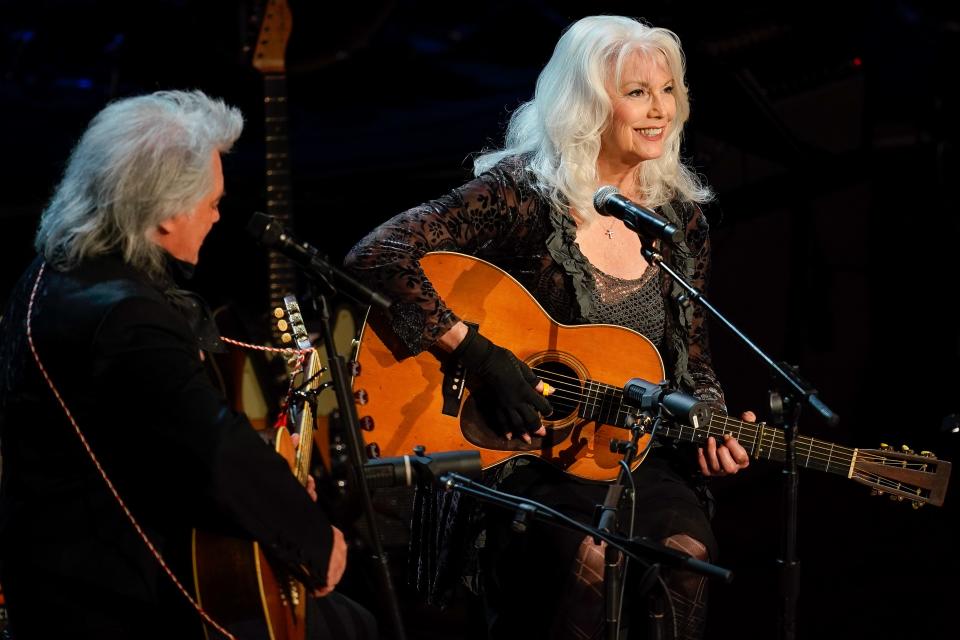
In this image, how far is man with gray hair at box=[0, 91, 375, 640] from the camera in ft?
7.41

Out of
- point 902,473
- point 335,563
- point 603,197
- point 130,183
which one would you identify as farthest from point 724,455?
point 130,183

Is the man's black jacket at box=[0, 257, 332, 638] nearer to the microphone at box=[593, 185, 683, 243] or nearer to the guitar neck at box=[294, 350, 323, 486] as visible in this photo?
the guitar neck at box=[294, 350, 323, 486]

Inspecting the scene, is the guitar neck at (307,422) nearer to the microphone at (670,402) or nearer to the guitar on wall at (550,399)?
the guitar on wall at (550,399)

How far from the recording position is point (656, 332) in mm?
3463

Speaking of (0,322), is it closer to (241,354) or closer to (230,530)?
(230,530)

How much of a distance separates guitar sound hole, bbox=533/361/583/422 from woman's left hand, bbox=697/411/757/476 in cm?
40

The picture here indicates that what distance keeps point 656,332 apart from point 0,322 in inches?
74.1

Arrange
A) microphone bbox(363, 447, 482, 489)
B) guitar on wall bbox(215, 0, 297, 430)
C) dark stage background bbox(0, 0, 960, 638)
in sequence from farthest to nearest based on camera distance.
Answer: dark stage background bbox(0, 0, 960, 638) < guitar on wall bbox(215, 0, 297, 430) < microphone bbox(363, 447, 482, 489)

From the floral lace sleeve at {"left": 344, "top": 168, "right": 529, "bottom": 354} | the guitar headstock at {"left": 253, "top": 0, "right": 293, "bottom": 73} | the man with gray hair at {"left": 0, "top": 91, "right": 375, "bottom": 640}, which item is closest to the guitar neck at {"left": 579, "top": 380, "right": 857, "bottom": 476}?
the floral lace sleeve at {"left": 344, "top": 168, "right": 529, "bottom": 354}

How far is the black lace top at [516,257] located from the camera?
313 cm

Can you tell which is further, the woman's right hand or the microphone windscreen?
the microphone windscreen

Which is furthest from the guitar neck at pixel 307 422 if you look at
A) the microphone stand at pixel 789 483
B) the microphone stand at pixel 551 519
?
the microphone stand at pixel 789 483

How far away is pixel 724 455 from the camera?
320 cm

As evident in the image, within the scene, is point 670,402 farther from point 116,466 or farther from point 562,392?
point 116,466
